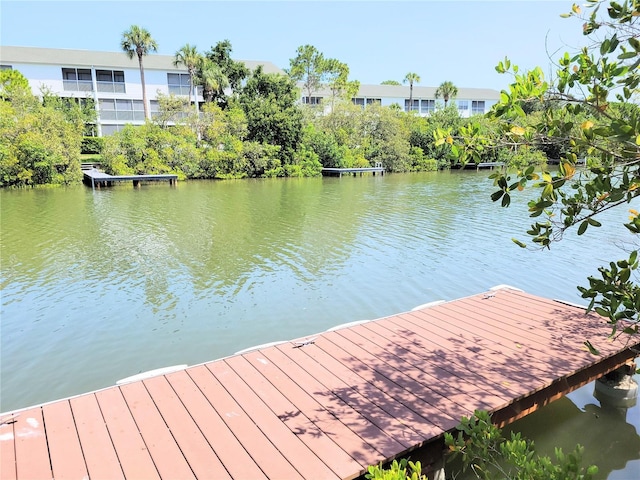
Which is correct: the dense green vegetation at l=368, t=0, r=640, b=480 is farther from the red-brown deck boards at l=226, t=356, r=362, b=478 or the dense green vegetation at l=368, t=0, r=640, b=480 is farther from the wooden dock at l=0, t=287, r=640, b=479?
the wooden dock at l=0, t=287, r=640, b=479

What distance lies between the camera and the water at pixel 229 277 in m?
5.81

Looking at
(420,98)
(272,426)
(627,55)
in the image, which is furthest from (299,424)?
(420,98)

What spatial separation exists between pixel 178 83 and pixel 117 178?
20187 millimetres

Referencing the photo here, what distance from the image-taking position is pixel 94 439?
3.24 metres

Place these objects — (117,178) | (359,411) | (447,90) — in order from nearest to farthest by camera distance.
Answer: (359,411) → (117,178) → (447,90)

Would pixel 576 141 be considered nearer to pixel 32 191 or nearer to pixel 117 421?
pixel 117 421

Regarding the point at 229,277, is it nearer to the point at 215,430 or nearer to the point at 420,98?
the point at 215,430

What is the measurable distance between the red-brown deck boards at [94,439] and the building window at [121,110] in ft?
132

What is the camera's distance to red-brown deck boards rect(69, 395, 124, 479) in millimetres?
2920

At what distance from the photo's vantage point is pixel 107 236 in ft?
41.8

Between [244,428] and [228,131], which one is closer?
[244,428]

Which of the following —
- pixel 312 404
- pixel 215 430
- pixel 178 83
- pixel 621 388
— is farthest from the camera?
pixel 178 83

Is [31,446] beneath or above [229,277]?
above

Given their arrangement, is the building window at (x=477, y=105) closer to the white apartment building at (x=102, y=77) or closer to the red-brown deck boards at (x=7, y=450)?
the white apartment building at (x=102, y=77)
